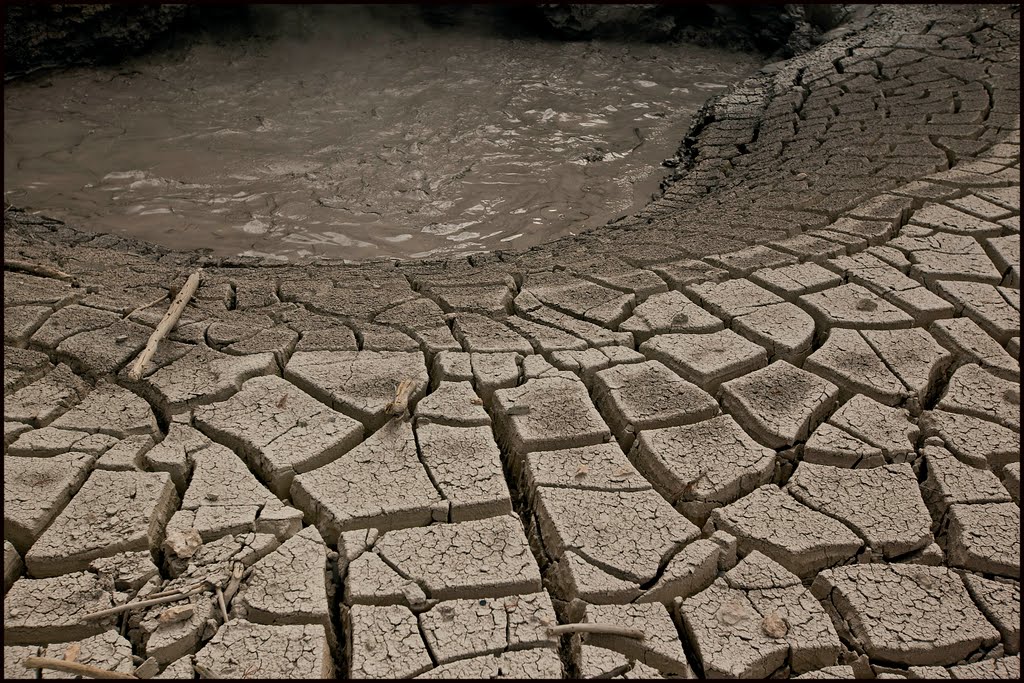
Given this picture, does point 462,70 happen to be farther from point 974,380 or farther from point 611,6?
point 974,380

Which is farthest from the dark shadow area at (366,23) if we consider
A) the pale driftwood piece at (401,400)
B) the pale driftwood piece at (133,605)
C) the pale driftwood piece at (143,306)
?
the pale driftwood piece at (133,605)

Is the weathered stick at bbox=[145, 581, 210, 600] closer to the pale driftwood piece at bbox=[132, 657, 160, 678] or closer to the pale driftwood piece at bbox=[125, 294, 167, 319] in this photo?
the pale driftwood piece at bbox=[132, 657, 160, 678]

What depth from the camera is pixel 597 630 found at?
169cm

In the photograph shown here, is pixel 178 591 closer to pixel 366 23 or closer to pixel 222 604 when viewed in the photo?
pixel 222 604

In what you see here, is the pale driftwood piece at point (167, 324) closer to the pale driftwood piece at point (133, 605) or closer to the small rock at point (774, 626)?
the pale driftwood piece at point (133, 605)

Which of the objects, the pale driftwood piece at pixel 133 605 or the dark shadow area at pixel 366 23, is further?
the dark shadow area at pixel 366 23

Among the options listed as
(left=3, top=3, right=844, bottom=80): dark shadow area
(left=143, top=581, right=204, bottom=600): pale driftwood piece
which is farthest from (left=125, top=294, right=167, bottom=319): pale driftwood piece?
(left=3, top=3, right=844, bottom=80): dark shadow area

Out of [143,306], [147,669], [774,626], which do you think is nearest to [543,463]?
[774,626]

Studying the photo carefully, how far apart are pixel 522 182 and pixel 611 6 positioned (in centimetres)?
339

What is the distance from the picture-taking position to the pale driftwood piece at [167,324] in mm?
2431

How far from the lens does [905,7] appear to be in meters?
6.49

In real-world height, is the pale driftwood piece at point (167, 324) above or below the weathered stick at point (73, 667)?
above

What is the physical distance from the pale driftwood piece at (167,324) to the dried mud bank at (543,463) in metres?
0.04

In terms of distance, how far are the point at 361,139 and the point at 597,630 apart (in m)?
4.66
